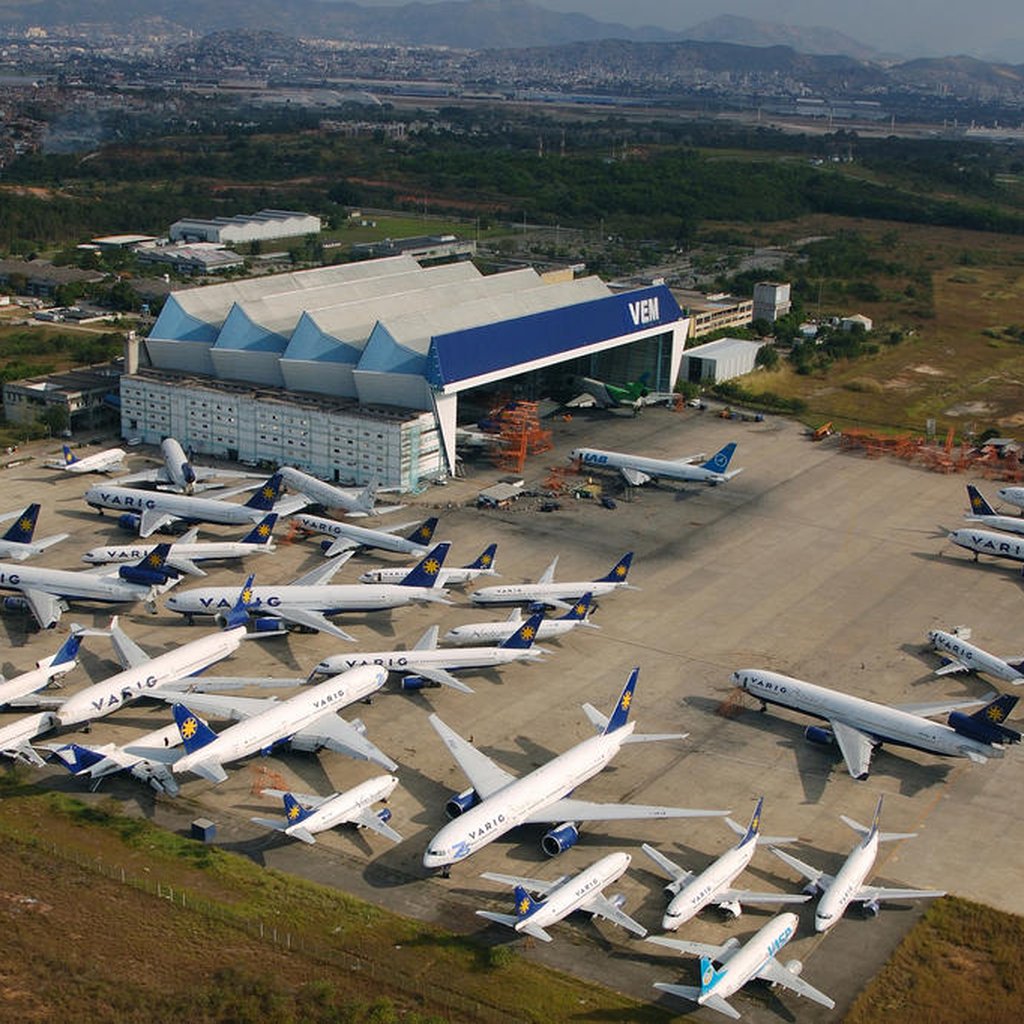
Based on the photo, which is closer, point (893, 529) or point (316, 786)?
point (316, 786)

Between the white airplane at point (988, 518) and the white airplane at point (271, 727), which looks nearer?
the white airplane at point (271, 727)

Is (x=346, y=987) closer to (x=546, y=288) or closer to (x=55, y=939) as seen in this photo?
(x=55, y=939)

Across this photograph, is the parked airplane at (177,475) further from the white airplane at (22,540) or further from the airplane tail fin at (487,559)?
the airplane tail fin at (487,559)

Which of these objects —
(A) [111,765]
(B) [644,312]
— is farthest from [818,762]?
(B) [644,312]

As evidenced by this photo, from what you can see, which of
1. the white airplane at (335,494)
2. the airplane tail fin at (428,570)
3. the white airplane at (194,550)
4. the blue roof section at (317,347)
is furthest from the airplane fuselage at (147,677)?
the blue roof section at (317,347)

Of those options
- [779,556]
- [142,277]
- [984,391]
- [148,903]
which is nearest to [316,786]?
[148,903]

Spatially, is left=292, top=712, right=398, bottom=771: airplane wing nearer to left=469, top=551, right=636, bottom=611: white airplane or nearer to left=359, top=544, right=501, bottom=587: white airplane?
left=469, top=551, right=636, bottom=611: white airplane
